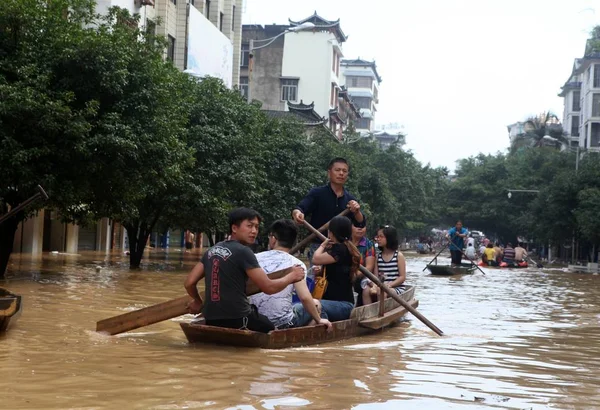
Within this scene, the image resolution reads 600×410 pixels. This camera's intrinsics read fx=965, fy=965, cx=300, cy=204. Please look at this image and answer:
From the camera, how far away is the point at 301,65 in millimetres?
78250

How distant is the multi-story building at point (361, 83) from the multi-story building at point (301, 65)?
42.0 meters

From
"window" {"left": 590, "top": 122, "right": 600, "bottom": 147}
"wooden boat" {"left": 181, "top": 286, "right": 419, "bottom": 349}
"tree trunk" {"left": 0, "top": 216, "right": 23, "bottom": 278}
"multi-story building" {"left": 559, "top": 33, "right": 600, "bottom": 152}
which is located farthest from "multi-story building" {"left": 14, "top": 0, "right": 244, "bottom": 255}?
"window" {"left": 590, "top": 122, "right": 600, "bottom": 147}

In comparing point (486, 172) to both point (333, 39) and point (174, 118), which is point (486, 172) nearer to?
point (333, 39)

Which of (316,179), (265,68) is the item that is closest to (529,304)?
(316,179)

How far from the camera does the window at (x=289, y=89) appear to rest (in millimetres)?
75562

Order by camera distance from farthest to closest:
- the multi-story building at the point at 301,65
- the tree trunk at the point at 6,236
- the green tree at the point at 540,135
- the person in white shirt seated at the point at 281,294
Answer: the green tree at the point at 540,135, the multi-story building at the point at 301,65, the tree trunk at the point at 6,236, the person in white shirt seated at the point at 281,294

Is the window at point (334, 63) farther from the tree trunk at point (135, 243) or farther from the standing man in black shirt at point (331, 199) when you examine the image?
the standing man in black shirt at point (331, 199)

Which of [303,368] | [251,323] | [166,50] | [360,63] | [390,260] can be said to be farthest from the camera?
[360,63]

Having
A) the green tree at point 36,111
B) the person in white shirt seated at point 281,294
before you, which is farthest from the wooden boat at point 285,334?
the green tree at point 36,111

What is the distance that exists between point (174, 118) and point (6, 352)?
13.3 meters

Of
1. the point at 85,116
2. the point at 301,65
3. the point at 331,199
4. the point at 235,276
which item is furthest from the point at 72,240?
the point at 301,65

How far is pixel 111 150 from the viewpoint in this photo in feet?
59.4

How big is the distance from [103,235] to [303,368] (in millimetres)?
37057

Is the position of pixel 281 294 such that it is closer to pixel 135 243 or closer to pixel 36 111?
pixel 36 111
